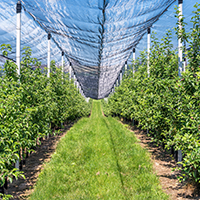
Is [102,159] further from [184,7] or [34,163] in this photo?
[184,7]

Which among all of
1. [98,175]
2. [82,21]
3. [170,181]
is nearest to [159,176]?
[170,181]

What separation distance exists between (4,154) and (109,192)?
6.56 ft

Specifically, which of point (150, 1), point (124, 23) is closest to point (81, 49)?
point (124, 23)

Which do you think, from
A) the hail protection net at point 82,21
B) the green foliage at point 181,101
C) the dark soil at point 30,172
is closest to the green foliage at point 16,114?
the dark soil at point 30,172

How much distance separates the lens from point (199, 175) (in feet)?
11.4

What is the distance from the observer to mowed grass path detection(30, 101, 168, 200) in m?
3.64

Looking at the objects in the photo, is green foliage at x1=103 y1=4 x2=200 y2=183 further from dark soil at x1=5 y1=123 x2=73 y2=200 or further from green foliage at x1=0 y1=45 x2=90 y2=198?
dark soil at x1=5 y1=123 x2=73 y2=200

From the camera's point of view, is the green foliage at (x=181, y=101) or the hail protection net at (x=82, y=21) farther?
the hail protection net at (x=82, y=21)

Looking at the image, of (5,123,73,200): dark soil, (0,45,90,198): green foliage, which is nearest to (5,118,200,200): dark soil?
(5,123,73,200): dark soil

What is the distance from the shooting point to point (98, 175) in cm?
444

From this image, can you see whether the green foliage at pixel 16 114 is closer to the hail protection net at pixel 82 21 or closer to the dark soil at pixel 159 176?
the dark soil at pixel 159 176

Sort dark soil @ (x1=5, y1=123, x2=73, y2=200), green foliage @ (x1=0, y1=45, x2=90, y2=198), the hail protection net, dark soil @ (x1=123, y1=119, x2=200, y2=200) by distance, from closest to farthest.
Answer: green foliage @ (x1=0, y1=45, x2=90, y2=198) < dark soil @ (x1=123, y1=119, x2=200, y2=200) < dark soil @ (x1=5, y1=123, x2=73, y2=200) < the hail protection net

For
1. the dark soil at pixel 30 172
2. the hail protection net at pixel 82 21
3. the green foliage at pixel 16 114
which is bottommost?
the dark soil at pixel 30 172

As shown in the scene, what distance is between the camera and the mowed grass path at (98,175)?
3.64 m
